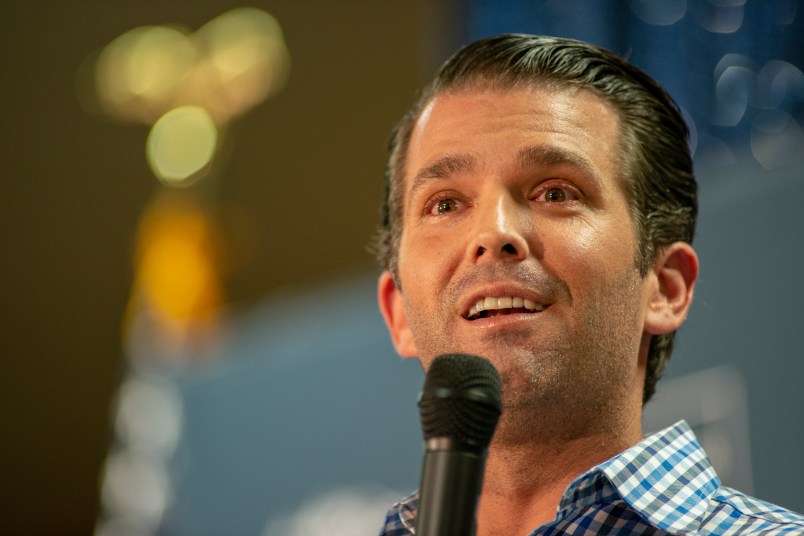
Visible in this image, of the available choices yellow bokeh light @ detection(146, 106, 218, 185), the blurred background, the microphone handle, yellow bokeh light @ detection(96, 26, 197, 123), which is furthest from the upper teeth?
yellow bokeh light @ detection(96, 26, 197, 123)

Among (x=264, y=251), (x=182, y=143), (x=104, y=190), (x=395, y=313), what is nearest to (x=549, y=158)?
(x=395, y=313)

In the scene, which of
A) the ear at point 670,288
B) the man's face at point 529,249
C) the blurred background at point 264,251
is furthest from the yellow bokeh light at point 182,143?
the ear at point 670,288

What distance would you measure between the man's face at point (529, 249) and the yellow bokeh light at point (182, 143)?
8.68 ft

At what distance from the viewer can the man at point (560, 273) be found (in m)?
1.25

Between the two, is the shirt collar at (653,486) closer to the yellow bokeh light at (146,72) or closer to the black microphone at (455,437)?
the black microphone at (455,437)

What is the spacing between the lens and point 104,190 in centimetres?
459

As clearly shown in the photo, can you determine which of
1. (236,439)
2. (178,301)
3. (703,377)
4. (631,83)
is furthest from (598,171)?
(178,301)

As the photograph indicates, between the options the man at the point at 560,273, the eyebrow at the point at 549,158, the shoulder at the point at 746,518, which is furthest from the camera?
the eyebrow at the point at 549,158

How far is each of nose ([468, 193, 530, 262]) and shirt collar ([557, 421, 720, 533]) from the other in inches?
10.8

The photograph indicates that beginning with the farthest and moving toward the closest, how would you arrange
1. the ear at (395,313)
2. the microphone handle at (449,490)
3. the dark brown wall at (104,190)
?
1. the dark brown wall at (104,190)
2. the ear at (395,313)
3. the microphone handle at (449,490)

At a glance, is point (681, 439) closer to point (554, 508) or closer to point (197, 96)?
point (554, 508)

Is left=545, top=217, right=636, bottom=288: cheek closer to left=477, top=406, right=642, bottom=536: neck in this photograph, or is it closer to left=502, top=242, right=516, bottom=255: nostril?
left=502, top=242, right=516, bottom=255: nostril

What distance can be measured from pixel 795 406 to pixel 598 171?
2.14 feet

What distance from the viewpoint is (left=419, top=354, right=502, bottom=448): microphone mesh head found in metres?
0.84
